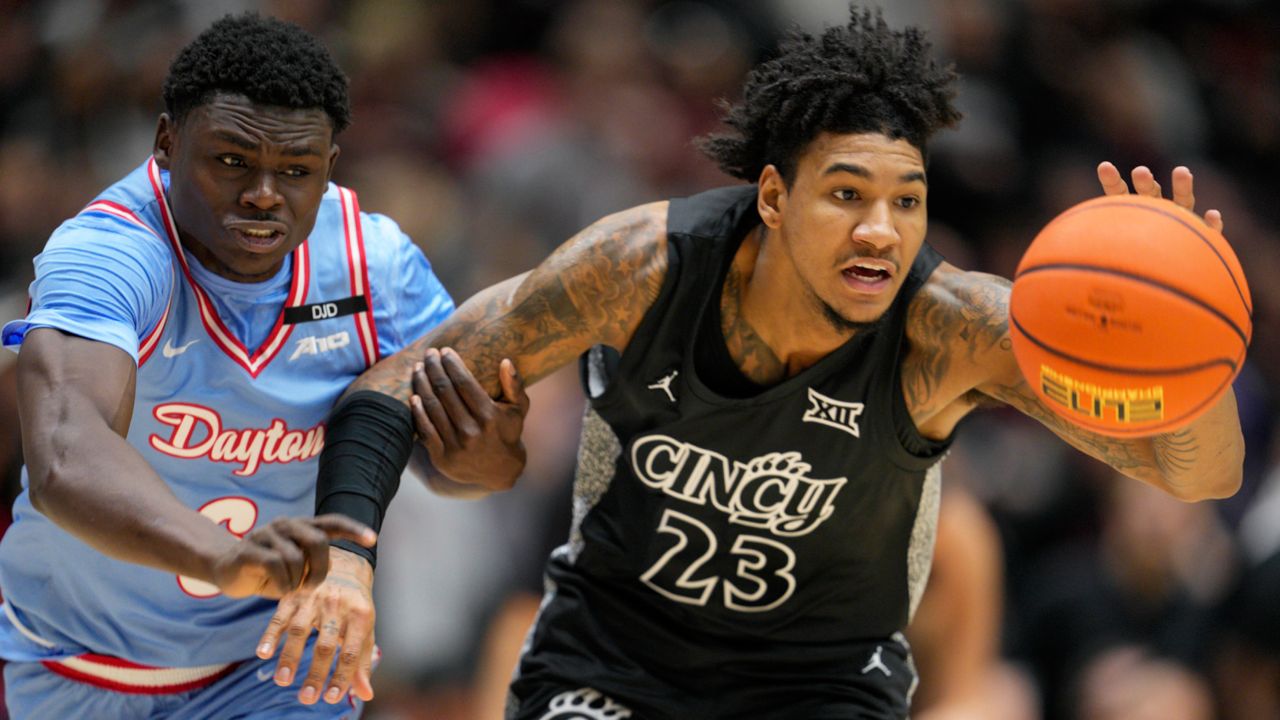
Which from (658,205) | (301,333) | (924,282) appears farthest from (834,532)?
(301,333)

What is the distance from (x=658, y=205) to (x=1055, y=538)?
3.55m

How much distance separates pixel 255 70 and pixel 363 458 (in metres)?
0.94

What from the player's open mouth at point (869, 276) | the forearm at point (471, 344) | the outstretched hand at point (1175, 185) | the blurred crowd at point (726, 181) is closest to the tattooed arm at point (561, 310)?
the forearm at point (471, 344)

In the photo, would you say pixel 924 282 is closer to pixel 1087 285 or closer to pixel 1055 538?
pixel 1087 285

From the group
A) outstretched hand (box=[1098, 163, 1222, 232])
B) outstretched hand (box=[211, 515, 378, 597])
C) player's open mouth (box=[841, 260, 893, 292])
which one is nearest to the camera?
outstretched hand (box=[211, 515, 378, 597])

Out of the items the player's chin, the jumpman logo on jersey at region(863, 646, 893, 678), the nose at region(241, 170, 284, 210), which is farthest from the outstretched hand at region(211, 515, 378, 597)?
the jumpman logo on jersey at region(863, 646, 893, 678)

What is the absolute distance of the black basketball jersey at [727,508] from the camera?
3922 millimetres

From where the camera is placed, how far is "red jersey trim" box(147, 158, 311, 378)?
11.9ft

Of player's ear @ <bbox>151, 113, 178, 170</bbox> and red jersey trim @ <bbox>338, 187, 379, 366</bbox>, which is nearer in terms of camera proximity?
player's ear @ <bbox>151, 113, 178, 170</bbox>

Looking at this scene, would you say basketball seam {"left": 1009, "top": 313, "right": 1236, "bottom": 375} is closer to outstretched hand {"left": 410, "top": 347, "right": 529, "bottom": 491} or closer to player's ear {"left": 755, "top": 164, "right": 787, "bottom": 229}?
player's ear {"left": 755, "top": 164, "right": 787, "bottom": 229}

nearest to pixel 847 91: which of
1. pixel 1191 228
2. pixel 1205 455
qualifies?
pixel 1191 228

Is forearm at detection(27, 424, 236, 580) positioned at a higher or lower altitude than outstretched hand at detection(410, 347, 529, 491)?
higher

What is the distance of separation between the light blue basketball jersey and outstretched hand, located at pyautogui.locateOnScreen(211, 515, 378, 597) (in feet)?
2.49

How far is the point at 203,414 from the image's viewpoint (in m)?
3.70
